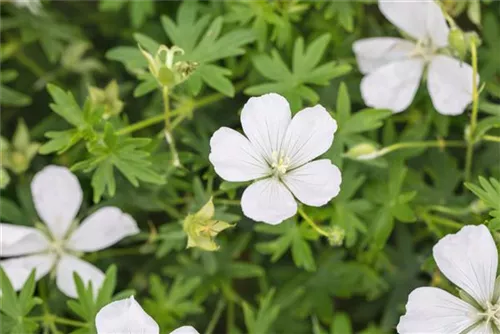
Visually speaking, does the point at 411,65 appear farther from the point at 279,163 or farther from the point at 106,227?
the point at 106,227

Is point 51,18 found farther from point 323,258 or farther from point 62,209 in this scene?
point 323,258

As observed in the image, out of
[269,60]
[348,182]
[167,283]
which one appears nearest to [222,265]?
[167,283]

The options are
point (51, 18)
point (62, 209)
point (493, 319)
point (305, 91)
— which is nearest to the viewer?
point (493, 319)

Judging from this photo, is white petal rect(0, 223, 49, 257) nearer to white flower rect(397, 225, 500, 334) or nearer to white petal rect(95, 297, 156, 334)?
white petal rect(95, 297, 156, 334)

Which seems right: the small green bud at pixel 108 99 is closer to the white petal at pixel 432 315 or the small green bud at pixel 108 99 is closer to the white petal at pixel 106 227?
the white petal at pixel 106 227

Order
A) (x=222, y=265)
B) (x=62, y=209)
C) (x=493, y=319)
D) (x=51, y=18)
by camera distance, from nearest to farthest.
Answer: (x=493, y=319) < (x=62, y=209) < (x=222, y=265) < (x=51, y=18)

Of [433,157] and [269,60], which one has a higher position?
[269,60]

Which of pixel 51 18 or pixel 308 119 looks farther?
pixel 51 18
